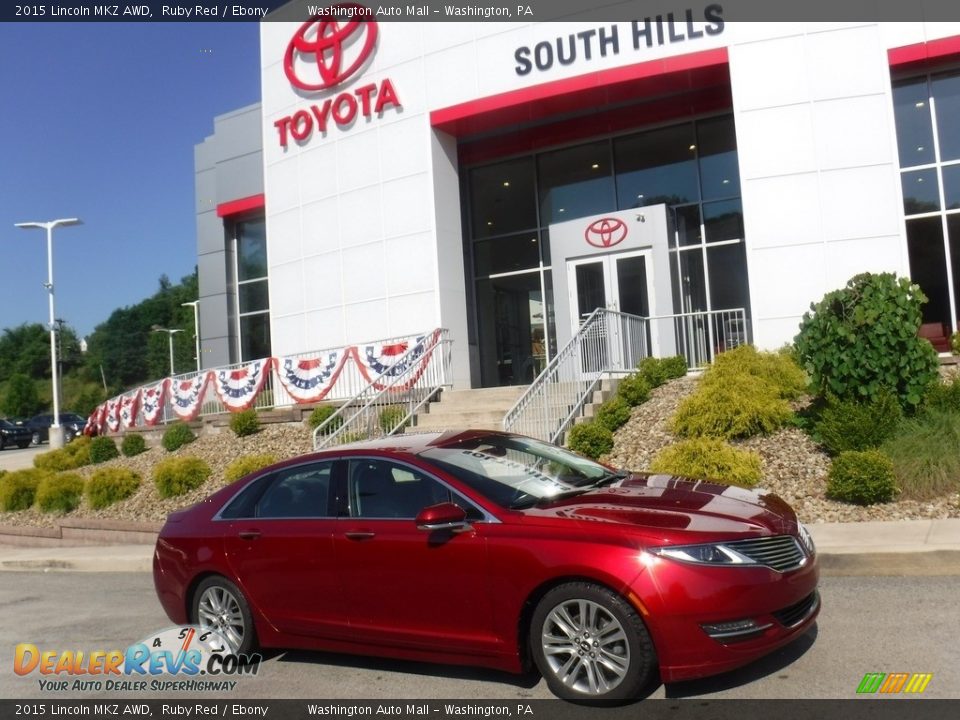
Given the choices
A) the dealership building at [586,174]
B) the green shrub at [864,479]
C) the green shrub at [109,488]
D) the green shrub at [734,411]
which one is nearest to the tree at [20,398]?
the dealership building at [586,174]

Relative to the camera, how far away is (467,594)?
5.05 metres

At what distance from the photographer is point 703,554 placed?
4.58 m

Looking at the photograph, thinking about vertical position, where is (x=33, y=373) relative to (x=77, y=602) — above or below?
above

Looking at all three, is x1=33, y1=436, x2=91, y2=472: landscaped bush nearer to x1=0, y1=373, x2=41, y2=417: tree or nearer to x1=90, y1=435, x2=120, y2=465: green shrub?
x1=90, y1=435, x2=120, y2=465: green shrub

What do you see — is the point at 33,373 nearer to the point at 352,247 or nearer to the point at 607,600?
the point at 352,247

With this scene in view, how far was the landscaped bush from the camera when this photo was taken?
61.9 ft

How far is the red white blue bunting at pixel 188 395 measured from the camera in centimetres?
1959

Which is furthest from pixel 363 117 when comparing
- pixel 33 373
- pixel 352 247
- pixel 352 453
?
pixel 33 373

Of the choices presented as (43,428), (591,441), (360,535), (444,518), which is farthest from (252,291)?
(43,428)

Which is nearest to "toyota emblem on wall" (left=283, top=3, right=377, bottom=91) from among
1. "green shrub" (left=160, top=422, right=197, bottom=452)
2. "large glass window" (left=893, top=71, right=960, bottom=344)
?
"green shrub" (left=160, top=422, right=197, bottom=452)

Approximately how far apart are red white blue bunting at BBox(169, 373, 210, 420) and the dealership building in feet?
6.29

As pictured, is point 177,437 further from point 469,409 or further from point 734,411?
point 734,411

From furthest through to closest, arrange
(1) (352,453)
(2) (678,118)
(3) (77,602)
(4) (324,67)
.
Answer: (4) (324,67), (2) (678,118), (3) (77,602), (1) (352,453)

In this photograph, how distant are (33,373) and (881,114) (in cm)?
12741
